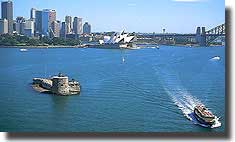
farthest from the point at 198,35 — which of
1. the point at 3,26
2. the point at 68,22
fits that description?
the point at 3,26

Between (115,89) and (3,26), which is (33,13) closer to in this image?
(3,26)

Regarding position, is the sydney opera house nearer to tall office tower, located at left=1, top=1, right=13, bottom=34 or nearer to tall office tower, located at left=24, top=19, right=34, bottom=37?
tall office tower, located at left=24, top=19, right=34, bottom=37

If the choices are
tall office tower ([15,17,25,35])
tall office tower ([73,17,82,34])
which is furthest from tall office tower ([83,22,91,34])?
tall office tower ([15,17,25,35])

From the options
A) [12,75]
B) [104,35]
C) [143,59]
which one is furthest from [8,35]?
[143,59]

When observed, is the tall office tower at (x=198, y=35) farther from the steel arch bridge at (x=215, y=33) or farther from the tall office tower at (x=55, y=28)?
the tall office tower at (x=55, y=28)

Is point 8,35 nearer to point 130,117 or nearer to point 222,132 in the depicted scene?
point 130,117
